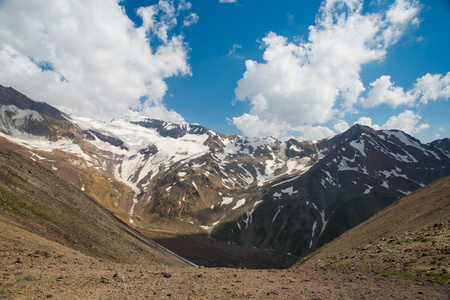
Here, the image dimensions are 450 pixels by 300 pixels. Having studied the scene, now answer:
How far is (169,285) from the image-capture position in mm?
16359

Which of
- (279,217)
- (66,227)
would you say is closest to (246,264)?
(279,217)

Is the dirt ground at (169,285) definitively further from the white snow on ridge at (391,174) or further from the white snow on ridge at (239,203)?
the white snow on ridge at (391,174)

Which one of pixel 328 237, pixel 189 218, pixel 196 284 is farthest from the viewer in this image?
pixel 189 218

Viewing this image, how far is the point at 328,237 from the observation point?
127562 millimetres

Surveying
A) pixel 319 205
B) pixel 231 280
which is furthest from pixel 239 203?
pixel 231 280

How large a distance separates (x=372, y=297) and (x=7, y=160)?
57630mm

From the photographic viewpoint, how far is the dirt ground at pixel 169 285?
516 inches

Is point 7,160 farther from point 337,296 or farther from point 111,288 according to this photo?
point 337,296

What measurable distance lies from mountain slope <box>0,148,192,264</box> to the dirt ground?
38.9ft

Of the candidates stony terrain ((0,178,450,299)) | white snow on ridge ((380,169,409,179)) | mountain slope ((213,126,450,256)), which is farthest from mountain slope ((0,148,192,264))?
white snow on ridge ((380,169,409,179))

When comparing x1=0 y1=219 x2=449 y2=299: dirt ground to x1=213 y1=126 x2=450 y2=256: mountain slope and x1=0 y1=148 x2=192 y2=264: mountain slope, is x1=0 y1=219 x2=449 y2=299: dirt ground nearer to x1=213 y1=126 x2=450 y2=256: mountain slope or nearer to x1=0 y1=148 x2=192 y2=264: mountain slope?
x1=0 y1=148 x2=192 y2=264: mountain slope

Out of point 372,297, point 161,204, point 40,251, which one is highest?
point 372,297

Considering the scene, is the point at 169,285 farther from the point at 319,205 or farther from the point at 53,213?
the point at 319,205

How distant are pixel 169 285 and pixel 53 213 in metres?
31.1
